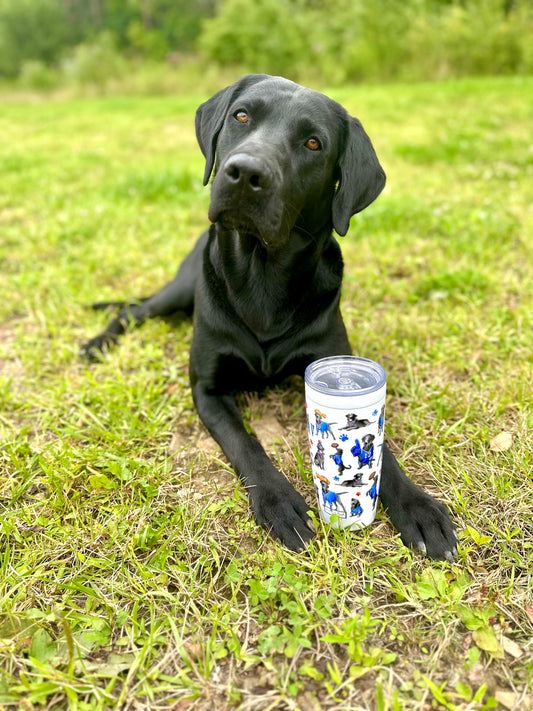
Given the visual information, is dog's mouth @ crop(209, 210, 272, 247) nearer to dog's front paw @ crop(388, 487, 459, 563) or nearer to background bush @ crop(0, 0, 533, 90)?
dog's front paw @ crop(388, 487, 459, 563)

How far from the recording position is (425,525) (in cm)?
167

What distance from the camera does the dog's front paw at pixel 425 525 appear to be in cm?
161

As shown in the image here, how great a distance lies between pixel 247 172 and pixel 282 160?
0.66 ft

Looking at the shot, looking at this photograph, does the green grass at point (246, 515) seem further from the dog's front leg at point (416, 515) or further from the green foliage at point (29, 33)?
the green foliage at point (29, 33)

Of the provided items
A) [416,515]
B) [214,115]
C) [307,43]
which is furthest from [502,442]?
[307,43]

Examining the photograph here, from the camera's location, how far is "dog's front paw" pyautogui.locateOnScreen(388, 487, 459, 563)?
5.29 ft

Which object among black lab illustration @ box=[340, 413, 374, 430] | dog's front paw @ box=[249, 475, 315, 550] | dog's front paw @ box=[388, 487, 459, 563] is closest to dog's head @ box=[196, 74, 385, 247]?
black lab illustration @ box=[340, 413, 374, 430]

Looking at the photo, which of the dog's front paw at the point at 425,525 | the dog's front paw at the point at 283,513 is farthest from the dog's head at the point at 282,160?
the dog's front paw at the point at 425,525

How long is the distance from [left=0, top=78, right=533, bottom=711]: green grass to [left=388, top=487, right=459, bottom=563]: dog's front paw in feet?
0.14

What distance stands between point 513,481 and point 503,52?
17.4 m

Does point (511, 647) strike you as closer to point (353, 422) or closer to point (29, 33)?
point (353, 422)

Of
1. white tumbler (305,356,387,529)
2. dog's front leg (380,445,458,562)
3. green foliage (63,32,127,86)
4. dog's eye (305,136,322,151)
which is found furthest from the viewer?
green foliage (63,32,127,86)

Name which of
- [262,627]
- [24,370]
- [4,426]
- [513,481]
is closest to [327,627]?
[262,627]

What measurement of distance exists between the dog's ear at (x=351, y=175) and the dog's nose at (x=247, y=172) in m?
0.44
